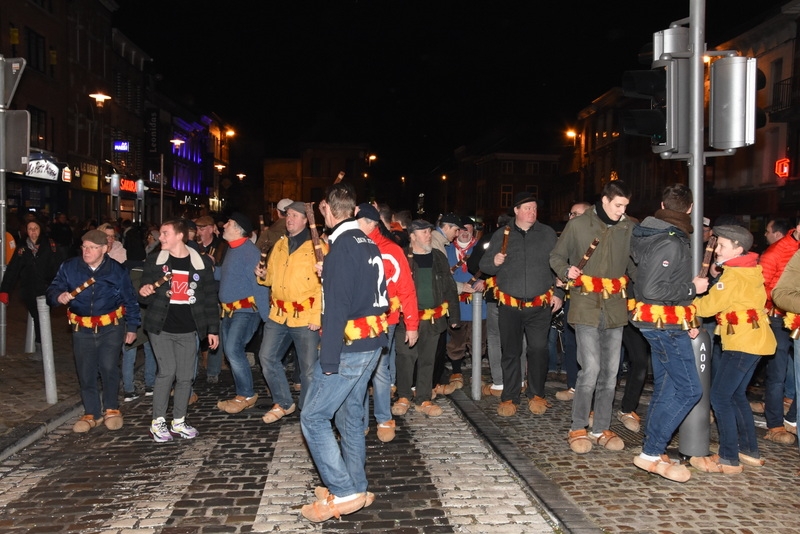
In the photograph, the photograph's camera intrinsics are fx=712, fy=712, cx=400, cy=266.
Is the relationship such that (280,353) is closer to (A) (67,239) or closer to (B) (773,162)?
(A) (67,239)

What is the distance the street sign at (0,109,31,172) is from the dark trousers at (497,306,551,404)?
7.10 meters

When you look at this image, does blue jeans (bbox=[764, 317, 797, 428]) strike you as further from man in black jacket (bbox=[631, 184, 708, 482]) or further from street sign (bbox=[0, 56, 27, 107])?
street sign (bbox=[0, 56, 27, 107])

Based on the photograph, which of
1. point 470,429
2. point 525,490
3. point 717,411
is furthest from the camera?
point 470,429

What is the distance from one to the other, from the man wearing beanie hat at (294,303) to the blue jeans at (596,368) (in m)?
2.57

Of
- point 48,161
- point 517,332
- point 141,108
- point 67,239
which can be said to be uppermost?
point 141,108

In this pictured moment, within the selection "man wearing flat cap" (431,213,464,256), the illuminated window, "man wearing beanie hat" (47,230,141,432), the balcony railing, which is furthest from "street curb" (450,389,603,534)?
the illuminated window

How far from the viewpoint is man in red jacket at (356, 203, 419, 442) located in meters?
6.13

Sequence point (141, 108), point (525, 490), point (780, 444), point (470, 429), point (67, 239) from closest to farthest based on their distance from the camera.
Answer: point (525, 490) → point (780, 444) → point (470, 429) → point (67, 239) → point (141, 108)

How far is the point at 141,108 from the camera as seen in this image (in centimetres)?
4378

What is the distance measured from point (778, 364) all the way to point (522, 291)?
2.60 meters

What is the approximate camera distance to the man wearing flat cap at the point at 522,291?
7.77 m

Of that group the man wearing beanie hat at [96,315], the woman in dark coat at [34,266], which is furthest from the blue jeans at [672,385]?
the woman in dark coat at [34,266]

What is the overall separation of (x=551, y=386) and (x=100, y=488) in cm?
578

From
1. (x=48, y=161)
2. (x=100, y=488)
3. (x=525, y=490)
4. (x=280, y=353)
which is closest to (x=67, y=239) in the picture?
(x=48, y=161)
